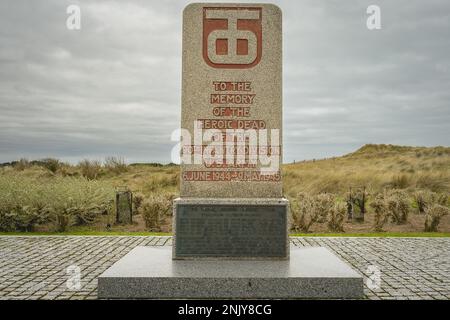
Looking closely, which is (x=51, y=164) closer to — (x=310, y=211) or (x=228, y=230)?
(x=310, y=211)

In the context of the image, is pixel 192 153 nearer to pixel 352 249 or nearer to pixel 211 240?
pixel 211 240

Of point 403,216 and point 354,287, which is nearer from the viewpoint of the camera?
point 354,287

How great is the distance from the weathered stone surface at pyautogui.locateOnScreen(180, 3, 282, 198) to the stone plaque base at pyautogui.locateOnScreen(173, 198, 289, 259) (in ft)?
0.80

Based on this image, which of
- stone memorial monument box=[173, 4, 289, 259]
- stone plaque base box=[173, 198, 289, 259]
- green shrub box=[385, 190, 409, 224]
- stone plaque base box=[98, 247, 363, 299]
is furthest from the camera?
green shrub box=[385, 190, 409, 224]

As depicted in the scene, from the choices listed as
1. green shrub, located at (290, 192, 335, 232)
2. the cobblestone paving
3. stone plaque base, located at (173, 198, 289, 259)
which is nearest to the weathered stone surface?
stone plaque base, located at (173, 198, 289, 259)

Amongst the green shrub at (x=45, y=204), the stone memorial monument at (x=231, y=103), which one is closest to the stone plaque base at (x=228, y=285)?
the stone memorial monument at (x=231, y=103)

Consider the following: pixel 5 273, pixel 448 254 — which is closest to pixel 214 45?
pixel 5 273

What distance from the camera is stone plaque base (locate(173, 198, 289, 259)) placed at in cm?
657

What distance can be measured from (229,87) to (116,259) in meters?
3.73

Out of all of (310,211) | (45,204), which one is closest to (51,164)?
(45,204)

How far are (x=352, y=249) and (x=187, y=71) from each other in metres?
5.02

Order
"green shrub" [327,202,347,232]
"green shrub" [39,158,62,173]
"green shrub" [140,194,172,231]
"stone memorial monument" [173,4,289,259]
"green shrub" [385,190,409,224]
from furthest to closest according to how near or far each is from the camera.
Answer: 1. "green shrub" [39,158,62,173]
2. "green shrub" [385,190,409,224]
3. "green shrub" [140,194,172,231]
4. "green shrub" [327,202,347,232]
5. "stone memorial monument" [173,4,289,259]

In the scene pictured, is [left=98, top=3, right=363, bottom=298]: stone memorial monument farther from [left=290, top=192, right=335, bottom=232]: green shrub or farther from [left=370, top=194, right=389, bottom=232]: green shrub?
[left=370, top=194, right=389, bottom=232]: green shrub
